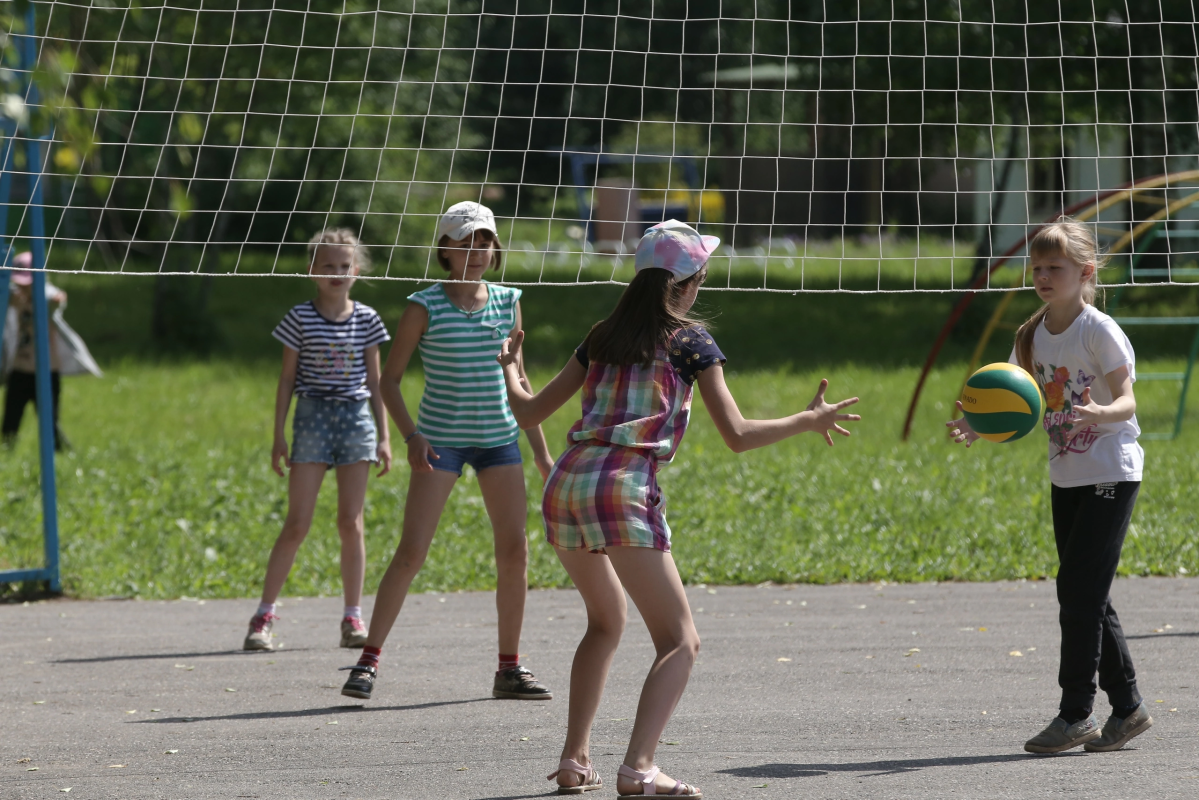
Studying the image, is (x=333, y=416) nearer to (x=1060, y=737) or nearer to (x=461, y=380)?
(x=461, y=380)

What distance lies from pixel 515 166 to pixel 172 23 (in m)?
27.9

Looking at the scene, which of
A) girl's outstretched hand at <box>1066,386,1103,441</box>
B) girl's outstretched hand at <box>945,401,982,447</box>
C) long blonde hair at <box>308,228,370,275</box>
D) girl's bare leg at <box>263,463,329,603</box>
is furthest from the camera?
girl's bare leg at <box>263,463,329,603</box>

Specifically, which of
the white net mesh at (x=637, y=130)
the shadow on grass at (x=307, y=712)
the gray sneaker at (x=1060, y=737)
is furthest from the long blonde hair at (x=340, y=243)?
the gray sneaker at (x=1060, y=737)

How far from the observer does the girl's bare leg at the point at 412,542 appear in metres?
5.02

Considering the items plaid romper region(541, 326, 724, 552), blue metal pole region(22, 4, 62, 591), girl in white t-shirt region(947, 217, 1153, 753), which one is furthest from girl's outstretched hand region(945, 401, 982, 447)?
blue metal pole region(22, 4, 62, 591)

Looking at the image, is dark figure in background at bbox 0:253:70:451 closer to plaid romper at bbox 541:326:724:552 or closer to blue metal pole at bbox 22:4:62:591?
blue metal pole at bbox 22:4:62:591

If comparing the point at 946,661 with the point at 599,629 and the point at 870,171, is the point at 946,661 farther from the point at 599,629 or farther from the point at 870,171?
the point at 870,171

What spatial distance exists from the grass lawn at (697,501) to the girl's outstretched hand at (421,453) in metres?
2.74

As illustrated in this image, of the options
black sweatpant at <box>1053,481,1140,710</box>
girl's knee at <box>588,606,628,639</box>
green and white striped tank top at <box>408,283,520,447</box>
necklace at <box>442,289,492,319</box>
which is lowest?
girl's knee at <box>588,606,628,639</box>

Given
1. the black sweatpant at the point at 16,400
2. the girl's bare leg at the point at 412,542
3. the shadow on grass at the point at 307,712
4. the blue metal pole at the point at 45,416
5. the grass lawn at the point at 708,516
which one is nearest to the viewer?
the shadow on grass at the point at 307,712

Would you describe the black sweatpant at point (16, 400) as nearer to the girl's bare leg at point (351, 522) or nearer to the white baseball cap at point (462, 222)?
the girl's bare leg at point (351, 522)

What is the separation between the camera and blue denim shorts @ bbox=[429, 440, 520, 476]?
16.6ft

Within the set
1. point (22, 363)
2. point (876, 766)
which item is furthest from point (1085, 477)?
point (22, 363)

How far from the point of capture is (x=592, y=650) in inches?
153
